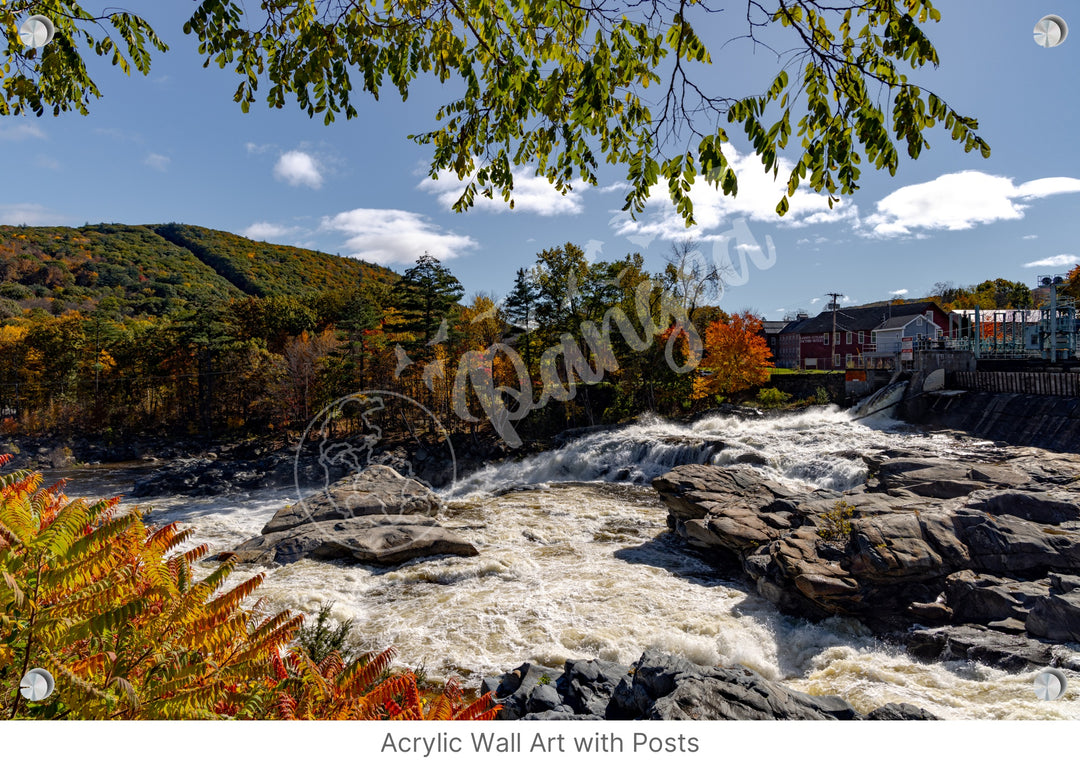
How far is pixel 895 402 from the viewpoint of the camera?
837 inches

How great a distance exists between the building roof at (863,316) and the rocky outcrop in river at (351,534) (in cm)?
3076

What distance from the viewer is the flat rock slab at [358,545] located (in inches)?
405

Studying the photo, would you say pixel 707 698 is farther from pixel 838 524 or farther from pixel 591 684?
pixel 838 524

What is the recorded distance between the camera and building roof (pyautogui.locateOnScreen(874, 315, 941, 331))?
28.1 m

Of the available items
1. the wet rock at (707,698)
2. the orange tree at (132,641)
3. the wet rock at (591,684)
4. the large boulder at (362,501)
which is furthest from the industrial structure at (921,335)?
the large boulder at (362,501)

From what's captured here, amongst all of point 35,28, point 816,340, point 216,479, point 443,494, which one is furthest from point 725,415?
point 35,28

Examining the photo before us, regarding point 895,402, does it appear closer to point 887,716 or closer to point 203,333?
point 887,716

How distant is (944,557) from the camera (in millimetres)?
6898

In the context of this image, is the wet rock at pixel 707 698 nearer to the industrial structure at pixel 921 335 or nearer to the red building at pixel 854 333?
the industrial structure at pixel 921 335

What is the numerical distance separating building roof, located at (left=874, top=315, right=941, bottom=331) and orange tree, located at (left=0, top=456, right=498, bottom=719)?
34.2 m

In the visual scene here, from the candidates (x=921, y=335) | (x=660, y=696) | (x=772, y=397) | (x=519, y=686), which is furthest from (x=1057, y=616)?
(x=921, y=335)

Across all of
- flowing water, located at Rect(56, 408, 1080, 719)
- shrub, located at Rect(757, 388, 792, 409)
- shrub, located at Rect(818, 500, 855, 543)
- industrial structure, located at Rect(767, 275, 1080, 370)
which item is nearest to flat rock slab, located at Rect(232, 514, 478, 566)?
flowing water, located at Rect(56, 408, 1080, 719)

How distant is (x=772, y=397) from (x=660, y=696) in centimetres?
2554

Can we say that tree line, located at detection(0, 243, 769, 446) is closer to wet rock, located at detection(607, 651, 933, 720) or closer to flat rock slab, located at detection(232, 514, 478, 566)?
flat rock slab, located at detection(232, 514, 478, 566)
